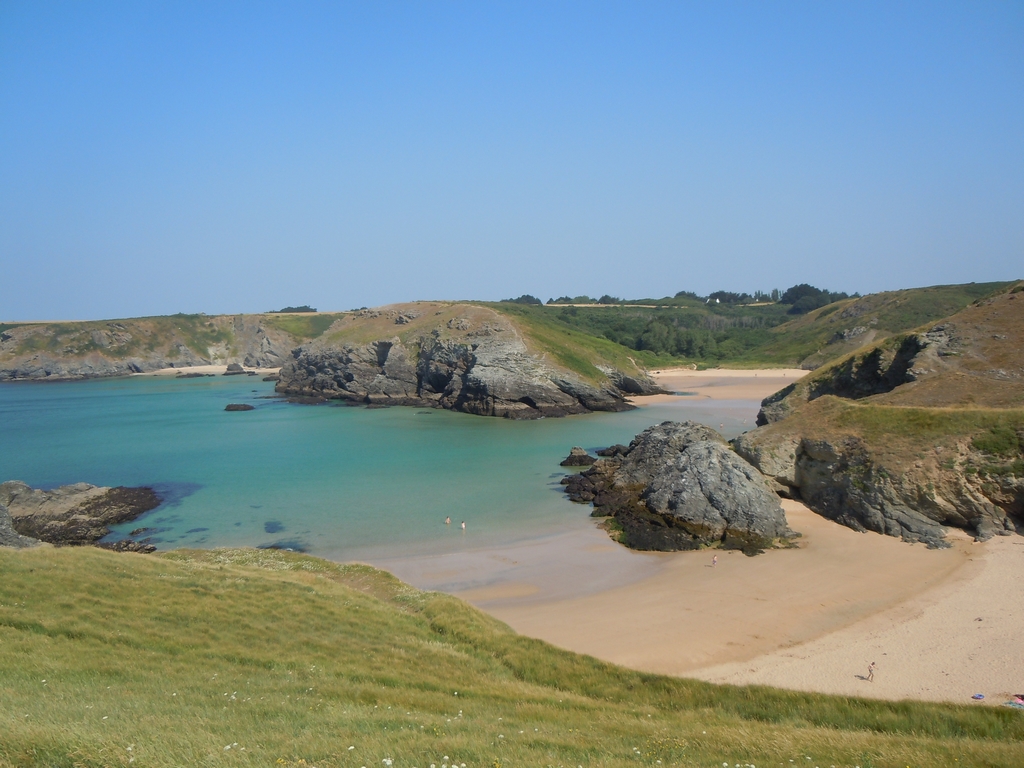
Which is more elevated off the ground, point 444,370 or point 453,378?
point 444,370

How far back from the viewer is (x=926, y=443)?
81.1 ft

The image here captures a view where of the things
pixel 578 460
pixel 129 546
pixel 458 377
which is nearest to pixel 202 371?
pixel 458 377

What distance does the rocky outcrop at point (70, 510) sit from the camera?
26703 mm

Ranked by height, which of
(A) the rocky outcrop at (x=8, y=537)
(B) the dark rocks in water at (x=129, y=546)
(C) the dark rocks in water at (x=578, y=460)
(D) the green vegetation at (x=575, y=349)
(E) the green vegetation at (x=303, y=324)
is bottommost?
(B) the dark rocks in water at (x=129, y=546)

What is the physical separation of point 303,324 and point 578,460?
11722 cm

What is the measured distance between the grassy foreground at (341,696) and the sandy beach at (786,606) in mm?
3021

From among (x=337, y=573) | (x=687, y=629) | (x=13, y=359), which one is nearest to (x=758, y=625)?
(x=687, y=629)

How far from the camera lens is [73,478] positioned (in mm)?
36656

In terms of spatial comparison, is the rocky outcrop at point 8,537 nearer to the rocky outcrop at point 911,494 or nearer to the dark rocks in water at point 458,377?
the rocky outcrop at point 911,494

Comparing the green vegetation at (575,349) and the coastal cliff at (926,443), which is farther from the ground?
the green vegetation at (575,349)

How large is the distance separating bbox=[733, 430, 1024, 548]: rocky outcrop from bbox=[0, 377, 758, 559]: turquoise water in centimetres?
1047

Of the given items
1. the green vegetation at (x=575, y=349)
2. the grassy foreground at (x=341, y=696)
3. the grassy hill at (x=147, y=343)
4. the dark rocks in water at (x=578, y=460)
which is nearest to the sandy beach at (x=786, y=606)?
the grassy foreground at (x=341, y=696)

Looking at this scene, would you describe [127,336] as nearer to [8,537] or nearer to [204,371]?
[204,371]

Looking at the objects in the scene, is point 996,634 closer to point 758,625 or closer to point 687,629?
point 758,625
